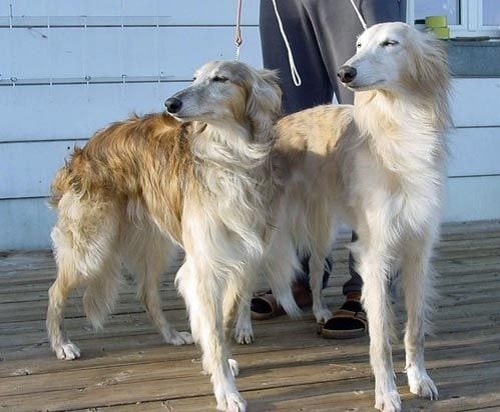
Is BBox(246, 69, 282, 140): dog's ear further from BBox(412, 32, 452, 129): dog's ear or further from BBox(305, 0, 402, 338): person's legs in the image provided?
BBox(305, 0, 402, 338): person's legs

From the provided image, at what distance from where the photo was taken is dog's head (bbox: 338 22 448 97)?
275cm

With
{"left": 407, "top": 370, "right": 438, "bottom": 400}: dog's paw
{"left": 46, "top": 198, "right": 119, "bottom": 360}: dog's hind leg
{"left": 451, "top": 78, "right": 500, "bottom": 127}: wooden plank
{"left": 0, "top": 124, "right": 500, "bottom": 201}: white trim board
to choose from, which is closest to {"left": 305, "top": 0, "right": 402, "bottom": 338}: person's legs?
{"left": 407, "top": 370, "right": 438, "bottom": 400}: dog's paw

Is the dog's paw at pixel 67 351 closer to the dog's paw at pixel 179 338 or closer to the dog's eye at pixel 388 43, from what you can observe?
the dog's paw at pixel 179 338

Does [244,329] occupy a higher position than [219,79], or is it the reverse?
[219,79]

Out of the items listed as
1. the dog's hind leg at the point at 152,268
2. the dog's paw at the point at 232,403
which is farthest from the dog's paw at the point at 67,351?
the dog's paw at the point at 232,403

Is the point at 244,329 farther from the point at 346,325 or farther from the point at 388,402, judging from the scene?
the point at 388,402

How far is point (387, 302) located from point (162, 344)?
1.08 metres

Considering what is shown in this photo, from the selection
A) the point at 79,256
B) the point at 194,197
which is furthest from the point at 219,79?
the point at 79,256

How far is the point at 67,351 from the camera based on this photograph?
10.9ft

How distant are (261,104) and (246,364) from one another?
106cm

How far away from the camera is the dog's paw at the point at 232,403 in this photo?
276 cm

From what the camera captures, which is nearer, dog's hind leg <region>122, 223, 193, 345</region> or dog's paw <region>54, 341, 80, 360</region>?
dog's paw <region>54, 341, 80, 360</region>

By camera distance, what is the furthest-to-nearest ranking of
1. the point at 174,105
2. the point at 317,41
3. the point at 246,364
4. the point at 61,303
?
the point at 317,41 < the point at 61,303 < the point at 246,364 < the point at 174,105

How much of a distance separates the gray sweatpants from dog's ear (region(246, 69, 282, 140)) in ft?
2.35
